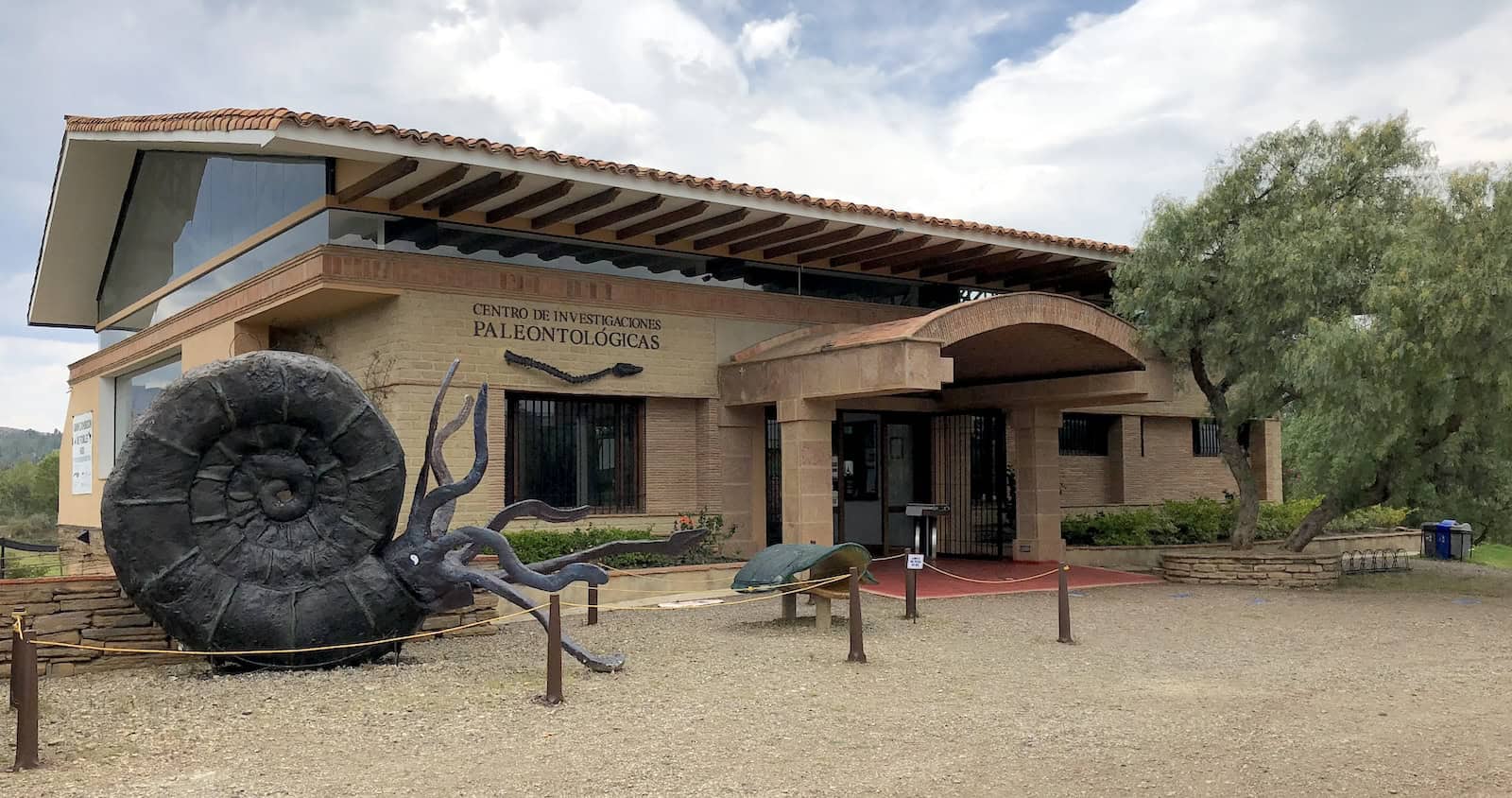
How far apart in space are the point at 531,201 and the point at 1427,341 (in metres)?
10.7

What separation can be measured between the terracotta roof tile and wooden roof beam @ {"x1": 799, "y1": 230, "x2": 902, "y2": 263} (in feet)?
1.52

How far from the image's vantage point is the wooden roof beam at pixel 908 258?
1697 cm

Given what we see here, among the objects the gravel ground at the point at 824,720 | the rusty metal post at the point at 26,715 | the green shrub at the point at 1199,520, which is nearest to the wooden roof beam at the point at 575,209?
the gravel ground at the point at 824,720

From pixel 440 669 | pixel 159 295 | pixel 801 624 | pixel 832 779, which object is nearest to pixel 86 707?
pixel 440 669

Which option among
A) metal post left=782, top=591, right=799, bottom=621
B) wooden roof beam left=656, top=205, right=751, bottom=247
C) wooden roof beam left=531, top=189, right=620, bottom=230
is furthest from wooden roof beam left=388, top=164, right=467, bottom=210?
metal post left=782, top=591, right=799, bottom=621

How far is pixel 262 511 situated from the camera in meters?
9.04

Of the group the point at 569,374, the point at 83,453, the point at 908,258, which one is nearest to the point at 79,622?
the point at 569,374

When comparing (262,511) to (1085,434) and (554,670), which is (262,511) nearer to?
(554,670)

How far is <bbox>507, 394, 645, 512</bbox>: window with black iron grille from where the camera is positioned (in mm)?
15086

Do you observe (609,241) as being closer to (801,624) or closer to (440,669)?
(801,624)

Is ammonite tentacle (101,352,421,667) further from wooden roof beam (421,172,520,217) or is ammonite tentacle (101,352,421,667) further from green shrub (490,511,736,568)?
wooden roof beam (421,172,520,217)

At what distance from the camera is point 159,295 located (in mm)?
19062

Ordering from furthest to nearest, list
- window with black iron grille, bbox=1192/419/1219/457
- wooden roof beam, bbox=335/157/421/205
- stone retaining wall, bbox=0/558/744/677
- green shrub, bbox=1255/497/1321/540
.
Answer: window with black iron grille, bbox=1192/419/1219/457 < green shrub, bbox=1255/497/1321/540 < wooden roof beam, bbox=335/157/421/205 < stone retaining wall, bbox=0/558/744/677

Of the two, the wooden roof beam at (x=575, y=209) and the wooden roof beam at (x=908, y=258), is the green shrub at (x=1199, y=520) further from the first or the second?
the wooden roof beam at (x=575, y=209)
